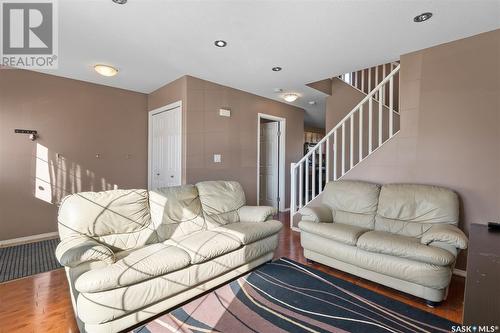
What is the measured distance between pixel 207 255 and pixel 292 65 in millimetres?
2643

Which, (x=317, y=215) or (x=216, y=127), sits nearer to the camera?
(x=317, y=215)

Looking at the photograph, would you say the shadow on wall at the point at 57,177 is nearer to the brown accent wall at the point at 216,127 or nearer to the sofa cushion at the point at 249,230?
the brown accent wall at the point at 216,127

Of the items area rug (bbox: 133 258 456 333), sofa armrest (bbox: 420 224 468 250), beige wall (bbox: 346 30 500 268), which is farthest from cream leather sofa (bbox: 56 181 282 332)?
beige wall (bbox: 346 30 500 268)

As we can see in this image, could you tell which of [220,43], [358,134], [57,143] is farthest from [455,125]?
[57,143]

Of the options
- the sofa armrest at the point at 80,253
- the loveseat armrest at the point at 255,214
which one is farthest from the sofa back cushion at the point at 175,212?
the sofa armrest at the point at 80,253

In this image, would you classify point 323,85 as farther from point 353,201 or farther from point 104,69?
point 104,69

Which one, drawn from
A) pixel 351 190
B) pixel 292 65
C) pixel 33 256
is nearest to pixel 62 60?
pixel 33 256

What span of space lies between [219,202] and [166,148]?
1.78 m

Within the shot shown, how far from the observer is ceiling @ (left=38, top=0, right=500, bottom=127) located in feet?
6.68

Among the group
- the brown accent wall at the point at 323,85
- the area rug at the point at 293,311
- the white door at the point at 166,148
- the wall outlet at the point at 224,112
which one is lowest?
the area rug at the point at 293,311

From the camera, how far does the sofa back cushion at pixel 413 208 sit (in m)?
2.45

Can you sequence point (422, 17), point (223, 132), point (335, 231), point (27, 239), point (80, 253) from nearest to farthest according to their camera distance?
1. point (80, 253)
2. point (422, 17)
3. point (335, 231)
4. point (27, 239)
5. point (223, 132)

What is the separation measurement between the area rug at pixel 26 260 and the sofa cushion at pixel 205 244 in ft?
5.30

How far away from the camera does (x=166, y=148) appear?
4.18m
